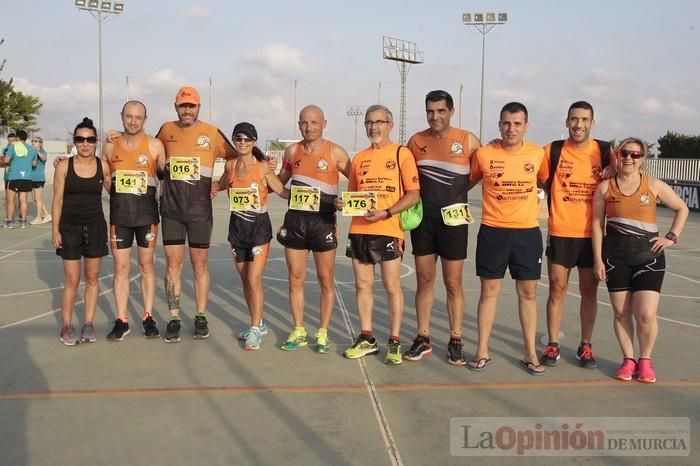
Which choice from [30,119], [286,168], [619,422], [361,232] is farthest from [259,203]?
[30,119]

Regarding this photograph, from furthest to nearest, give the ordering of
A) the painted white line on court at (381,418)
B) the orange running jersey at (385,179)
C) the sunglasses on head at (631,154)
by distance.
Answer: the orange running jersey at (385,179) → the sunglasses on head at (631,154) → the painted white line on court at (381,418)

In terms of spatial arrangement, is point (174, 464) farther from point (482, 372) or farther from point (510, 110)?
point (510, 110)

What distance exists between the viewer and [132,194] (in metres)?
5.97

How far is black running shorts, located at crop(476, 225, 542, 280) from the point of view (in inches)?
204

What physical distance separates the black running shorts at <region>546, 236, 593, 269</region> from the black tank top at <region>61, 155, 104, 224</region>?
406 cm

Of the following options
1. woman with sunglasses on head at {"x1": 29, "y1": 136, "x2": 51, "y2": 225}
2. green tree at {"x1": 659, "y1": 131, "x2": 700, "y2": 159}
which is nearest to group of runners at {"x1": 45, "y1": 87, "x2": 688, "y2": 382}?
woman with sunglasses on head at {"x1": 29, "y1": 136, "x2": 51, "y2": 225}

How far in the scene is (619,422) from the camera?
4121mm

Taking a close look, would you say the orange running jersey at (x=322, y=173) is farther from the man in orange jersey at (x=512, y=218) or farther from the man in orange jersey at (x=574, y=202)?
the man in orange jersey at (x=574, y=202)

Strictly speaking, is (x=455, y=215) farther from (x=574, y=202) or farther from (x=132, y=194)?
Answer: (x=132, y=194)

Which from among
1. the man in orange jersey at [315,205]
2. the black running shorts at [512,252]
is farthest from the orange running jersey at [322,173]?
the black running shorts at [512,252]

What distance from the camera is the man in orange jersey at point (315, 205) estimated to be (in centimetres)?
569

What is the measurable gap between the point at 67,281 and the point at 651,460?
4.96 metres

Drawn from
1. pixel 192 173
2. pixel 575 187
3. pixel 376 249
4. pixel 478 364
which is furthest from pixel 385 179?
pixel 192 173

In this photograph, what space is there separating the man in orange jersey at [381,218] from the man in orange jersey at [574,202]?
3.80ft
